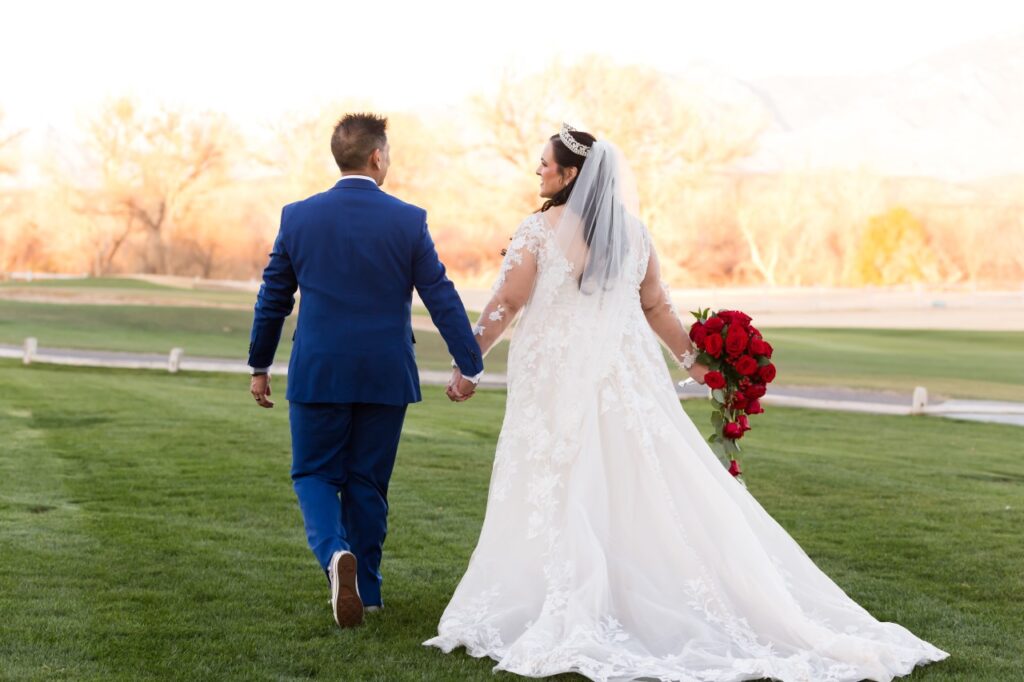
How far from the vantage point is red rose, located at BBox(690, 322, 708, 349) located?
527cm

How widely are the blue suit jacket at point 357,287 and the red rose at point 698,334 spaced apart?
112 centimetres

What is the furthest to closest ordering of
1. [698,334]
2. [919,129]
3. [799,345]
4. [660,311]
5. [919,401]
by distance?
1. [919,129]
2. [799,345]
3. [919,401]
4. [698,334]
5. [660,311]

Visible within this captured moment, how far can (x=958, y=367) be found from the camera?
29.6 meters

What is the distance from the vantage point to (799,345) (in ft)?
114

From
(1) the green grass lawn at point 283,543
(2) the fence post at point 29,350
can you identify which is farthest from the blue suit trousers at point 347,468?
(2) the fence post at point 29,350

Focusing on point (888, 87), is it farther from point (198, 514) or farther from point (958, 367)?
point (198, 514)

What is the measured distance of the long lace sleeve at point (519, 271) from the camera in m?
4.87

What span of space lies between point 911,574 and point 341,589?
10.2 ft

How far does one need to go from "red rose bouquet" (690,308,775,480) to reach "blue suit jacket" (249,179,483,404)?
1.17m

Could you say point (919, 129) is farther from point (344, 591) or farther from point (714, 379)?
point (344, 591)

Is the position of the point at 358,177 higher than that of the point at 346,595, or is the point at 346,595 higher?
the point at 358,177

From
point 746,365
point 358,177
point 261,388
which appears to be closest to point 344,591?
point 261,388

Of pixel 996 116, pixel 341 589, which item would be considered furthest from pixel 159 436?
pixel 996 116

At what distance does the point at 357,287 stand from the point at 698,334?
152 centimetres
